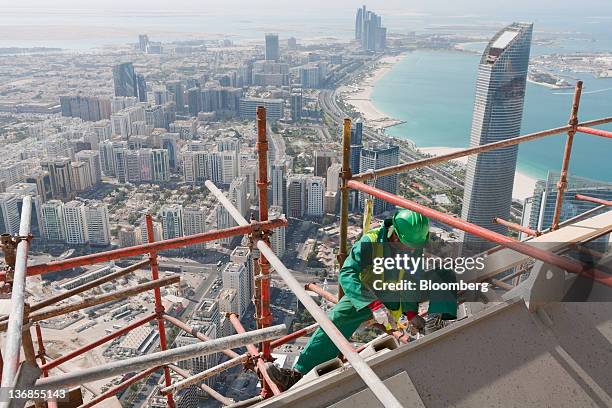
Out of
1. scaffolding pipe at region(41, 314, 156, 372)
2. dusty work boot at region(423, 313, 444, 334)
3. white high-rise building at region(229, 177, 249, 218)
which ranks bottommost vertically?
white high-rise building at region(229, 177, 249, 218)

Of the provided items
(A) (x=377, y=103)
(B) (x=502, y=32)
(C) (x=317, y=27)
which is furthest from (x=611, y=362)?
(C) (x=317, y=27)

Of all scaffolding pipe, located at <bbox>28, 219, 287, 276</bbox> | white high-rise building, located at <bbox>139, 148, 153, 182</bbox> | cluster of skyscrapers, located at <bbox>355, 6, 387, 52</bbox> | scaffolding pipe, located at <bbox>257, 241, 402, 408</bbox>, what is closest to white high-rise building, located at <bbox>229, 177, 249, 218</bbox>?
white high-rise building, located at <bbox>139, 148, 153, 182</bbox>

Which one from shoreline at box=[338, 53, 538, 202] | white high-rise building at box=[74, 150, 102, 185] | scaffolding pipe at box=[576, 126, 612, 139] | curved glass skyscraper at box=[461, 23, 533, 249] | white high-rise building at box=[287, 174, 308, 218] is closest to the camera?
scaffolding pipe at box=[576, 126, 612, 139]

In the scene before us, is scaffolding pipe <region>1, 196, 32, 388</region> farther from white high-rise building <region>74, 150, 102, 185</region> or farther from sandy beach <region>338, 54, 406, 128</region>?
sandy beach <region>338, 54, 406, 128</region>

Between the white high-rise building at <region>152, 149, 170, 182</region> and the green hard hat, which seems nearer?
the green hard hat

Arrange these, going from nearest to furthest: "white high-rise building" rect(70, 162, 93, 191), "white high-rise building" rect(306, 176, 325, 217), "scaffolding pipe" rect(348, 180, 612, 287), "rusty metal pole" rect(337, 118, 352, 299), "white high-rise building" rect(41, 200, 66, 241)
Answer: "scaffolding pipe" rect(348, 180, 612, 287), "rusty metal pole" rect(337, 118, 352, 299), "white high-rise building" rect(41, 200, 66, 241), "white high-rise building" rect(306, 176, 325, 217), "white high-rise building" rect(70, 162, 93, 191)

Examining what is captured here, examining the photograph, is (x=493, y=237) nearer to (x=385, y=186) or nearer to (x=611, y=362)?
(x=611, y=362)

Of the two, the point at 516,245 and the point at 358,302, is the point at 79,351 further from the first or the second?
the point at 516,245
